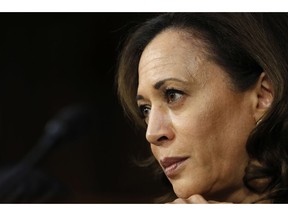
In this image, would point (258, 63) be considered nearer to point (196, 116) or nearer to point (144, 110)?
point (196, 116)

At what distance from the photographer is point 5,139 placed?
1337mm

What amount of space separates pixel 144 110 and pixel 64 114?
23 centimetres

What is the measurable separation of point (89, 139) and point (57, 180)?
14cm

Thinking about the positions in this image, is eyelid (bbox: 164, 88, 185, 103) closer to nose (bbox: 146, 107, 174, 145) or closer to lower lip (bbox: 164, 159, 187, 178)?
nose (bbox: 146, 107, 174, 145)

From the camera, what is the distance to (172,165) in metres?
1.20

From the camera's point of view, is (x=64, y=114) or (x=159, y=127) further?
(x=64, y=114)

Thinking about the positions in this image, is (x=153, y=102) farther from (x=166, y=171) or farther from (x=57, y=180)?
(x=57, y=180)

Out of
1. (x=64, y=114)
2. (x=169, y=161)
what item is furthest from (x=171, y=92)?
(x=64, y=114)

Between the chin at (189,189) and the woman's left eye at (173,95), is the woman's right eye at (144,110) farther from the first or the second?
the chin at (189,189)

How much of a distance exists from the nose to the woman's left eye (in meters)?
0.04

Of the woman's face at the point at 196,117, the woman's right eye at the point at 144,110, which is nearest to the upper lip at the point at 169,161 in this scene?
the woman's face at the point at 196,117

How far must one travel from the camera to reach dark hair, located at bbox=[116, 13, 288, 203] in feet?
3.74

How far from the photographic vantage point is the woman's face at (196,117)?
3.77 ft

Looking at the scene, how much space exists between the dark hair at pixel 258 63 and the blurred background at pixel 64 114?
23 centimetres
